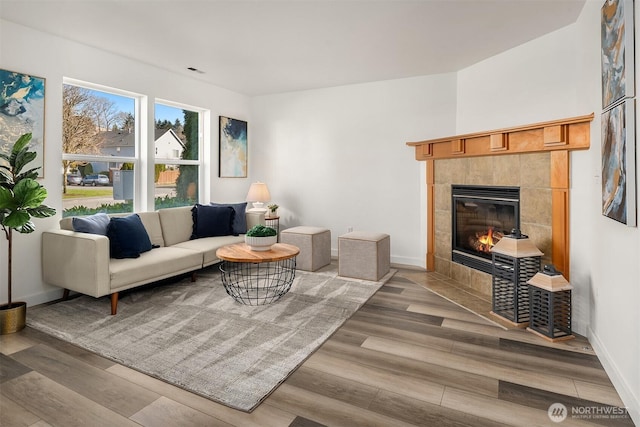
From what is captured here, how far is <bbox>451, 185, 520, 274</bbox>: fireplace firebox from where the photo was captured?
11.8 ft

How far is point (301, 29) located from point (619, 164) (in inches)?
107

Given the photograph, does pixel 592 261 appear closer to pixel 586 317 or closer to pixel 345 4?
pixel 586 317

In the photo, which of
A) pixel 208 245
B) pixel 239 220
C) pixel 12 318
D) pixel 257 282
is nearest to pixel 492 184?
pixel 257 282

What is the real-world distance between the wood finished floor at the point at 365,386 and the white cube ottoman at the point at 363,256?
4.55 ft

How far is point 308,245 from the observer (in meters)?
4.59

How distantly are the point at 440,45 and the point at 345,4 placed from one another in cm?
136

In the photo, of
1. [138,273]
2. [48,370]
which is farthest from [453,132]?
[48,370]

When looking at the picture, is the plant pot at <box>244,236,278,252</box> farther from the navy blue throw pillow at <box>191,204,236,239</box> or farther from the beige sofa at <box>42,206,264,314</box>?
the navy blue throw pillow at <box>191,204,236,239</box>

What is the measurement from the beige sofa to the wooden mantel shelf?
2936 millimetres

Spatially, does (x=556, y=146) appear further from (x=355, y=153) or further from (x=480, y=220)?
(x=355, y=153)

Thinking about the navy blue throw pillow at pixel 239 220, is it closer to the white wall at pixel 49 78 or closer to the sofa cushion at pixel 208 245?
Answer: the sofa cushion at pixel 208 245

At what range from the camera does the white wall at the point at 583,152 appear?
1.94 metres

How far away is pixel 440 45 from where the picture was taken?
147 inches

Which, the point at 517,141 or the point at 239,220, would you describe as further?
the point at 239,220
